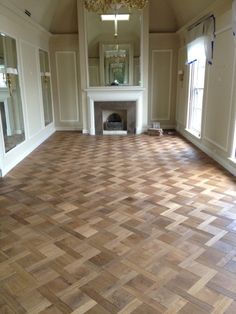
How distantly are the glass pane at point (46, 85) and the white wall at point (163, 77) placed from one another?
2653 mm

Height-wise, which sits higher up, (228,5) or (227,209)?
(228,5)

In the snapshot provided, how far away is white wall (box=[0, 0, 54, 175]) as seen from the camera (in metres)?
4.27

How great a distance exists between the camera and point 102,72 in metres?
6.89

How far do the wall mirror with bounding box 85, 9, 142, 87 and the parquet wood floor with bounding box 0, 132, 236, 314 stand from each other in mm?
3284

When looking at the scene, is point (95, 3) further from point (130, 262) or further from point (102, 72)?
point (130, 262)

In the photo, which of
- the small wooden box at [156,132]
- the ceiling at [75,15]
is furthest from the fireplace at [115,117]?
the ceiling at [75,15]

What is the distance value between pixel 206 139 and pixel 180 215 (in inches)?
106

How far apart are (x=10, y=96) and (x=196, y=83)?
3706mm

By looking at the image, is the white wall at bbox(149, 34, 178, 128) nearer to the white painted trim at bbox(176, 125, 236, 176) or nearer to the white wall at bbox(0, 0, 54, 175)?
the white painted trim at bbox(176, 125, 236, 176)

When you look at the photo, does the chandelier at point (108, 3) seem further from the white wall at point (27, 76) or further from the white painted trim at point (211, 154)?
the white painted trim at point (211, 154)

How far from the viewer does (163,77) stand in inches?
288

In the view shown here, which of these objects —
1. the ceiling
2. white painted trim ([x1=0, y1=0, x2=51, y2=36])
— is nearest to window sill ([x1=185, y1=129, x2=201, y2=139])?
the ceiling

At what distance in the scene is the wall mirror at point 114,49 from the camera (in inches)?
257

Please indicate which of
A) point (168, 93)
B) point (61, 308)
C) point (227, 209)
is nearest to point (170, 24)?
point (168, 93)
